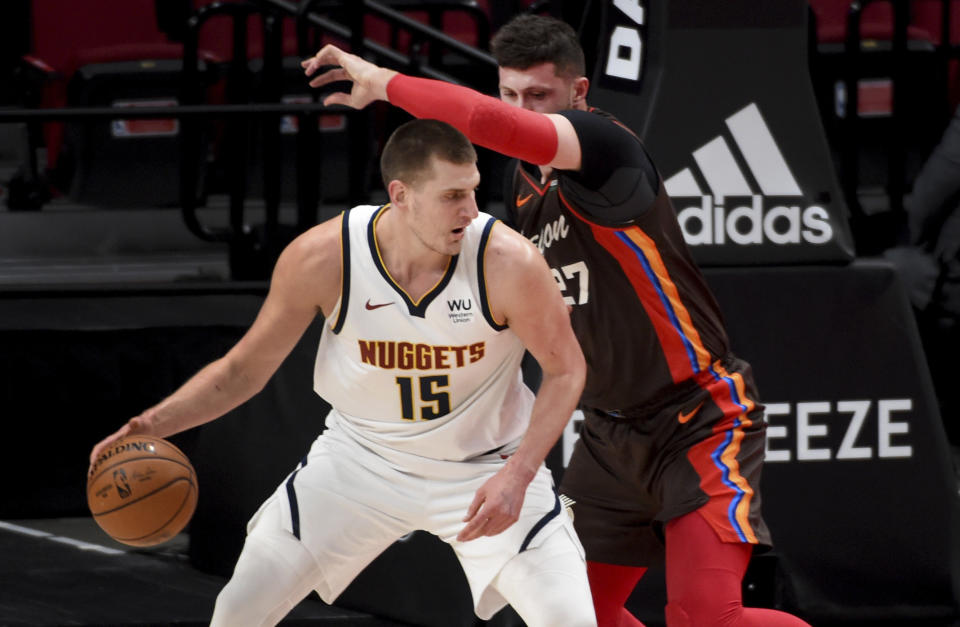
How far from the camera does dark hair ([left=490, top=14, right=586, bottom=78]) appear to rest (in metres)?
3.67

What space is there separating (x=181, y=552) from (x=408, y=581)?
1328 mm


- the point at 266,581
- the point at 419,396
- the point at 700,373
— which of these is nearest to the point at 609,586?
the point at 700,373

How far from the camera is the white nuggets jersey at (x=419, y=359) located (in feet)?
11.9

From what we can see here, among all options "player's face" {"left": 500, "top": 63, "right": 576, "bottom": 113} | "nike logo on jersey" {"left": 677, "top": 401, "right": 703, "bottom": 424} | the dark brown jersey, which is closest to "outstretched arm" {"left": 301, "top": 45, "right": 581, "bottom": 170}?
the dark brown jersey

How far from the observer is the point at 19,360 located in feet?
20.3

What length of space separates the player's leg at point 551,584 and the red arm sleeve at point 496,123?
3.13 ft

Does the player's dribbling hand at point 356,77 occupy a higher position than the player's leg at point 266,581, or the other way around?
the player's dribbling hand at point 356,77

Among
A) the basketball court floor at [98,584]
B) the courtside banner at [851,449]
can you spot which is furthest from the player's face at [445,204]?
the basketball court floor at [98,584]

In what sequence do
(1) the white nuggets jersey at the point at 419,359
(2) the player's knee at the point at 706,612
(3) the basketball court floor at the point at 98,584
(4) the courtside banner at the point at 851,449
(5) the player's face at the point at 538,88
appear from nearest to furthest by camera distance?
(2) the player's knee at the point at 706,612
(1) the white nuggets jersey at the point at 419,359
(5) the player's face at the point at 538,88
(4) the courtside banner at the point at 851,449
(3) the basketball court floor at the point at 98,584

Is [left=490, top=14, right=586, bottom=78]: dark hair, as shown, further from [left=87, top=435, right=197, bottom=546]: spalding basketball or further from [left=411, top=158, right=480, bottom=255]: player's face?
[left=87, top=435, right=197, bottom=546]: spalding basketball

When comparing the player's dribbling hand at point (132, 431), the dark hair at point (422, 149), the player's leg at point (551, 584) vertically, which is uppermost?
the dark hair at point (422, 149)

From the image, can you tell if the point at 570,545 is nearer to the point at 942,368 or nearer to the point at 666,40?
the point at 666,40

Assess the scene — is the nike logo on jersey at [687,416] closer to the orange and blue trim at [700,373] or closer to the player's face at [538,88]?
the orange and blue trim at [700,373]

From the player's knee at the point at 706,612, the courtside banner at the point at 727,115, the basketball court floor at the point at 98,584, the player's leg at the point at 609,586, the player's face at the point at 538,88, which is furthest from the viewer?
the basketball court floor at the point at 98,584
